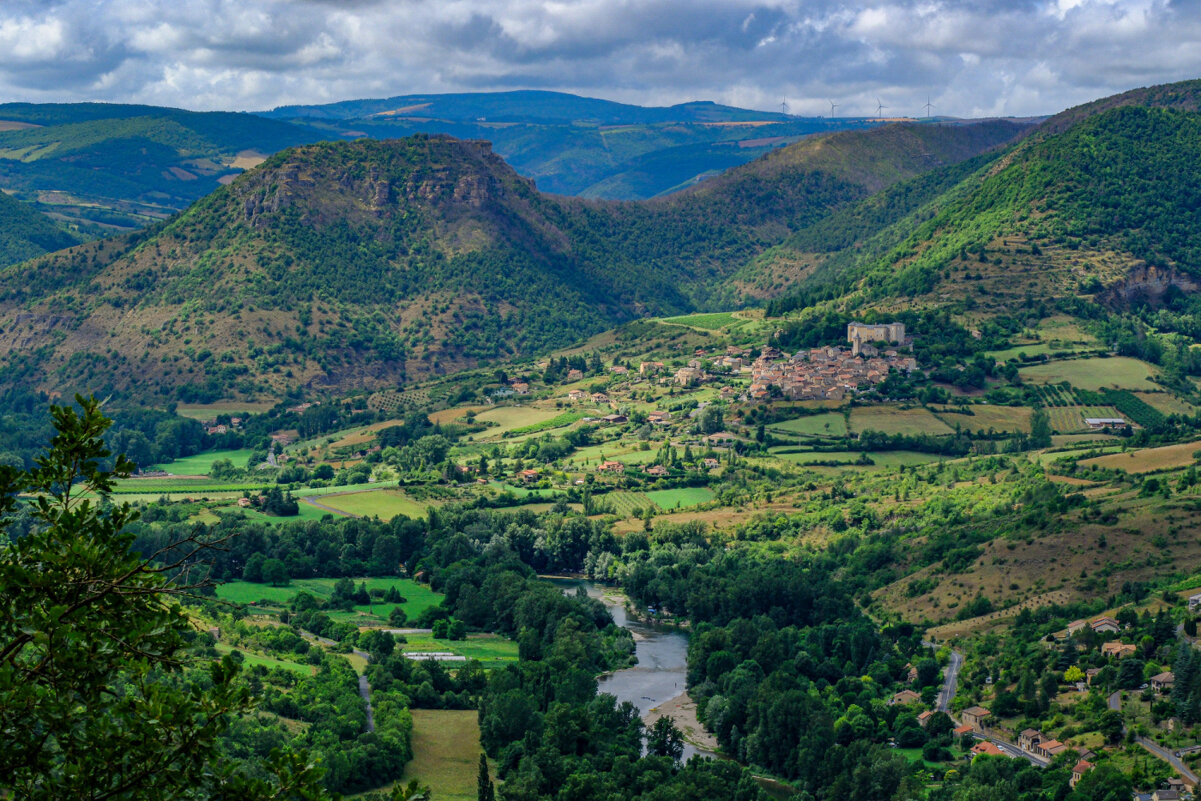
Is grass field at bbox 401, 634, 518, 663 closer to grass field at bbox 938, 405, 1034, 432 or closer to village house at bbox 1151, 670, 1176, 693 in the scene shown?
village house at bbox 1151, 670, 1176, 693

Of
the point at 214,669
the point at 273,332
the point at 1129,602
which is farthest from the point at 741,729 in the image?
the point at 273,332

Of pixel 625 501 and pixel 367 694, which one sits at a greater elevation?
pixel 367 694

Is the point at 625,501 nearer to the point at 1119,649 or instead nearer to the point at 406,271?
the point at 1119,649

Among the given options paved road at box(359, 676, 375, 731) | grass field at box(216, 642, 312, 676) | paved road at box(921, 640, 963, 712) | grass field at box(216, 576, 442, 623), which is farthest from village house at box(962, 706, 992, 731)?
grass field at box(216, 576, 442, 623)

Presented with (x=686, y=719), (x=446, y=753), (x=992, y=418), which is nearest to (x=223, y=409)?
(x=992, y=418)

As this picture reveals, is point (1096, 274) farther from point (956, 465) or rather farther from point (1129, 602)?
point (1129, 602)

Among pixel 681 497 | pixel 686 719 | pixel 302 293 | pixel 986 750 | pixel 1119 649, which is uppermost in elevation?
pixel 302 293

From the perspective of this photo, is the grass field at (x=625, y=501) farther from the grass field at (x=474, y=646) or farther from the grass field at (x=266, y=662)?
the grass field at (x=266, y=662)
